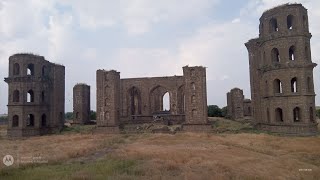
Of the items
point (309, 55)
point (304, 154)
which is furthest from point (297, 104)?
point (304, 154)

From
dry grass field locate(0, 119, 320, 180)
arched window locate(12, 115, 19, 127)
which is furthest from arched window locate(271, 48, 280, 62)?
arched window locate(12, 115, 19, 127)

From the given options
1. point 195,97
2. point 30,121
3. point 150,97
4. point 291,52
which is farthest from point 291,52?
point 30,121

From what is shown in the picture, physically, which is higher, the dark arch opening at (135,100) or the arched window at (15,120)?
the dark arch opening at (135,100)

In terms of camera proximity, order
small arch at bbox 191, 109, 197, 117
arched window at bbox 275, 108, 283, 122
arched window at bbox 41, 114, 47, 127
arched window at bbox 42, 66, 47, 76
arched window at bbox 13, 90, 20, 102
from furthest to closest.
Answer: arched window at bbox 42, 66, 47, 76 < arched window at bbox 41, 114, 47, 127 < arched window at bbox 13, 90, 20, 102 < small arch at bbox 191, 109, 197, 117 < arched window at bbox 275, 108, 283, 122

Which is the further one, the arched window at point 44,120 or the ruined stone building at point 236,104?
the ruined stone building at point 236,104

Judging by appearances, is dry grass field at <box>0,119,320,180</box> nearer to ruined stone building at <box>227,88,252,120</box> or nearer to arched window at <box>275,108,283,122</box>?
arched window at <box>275,108,283,122</box>

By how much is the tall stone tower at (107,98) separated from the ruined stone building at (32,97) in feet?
19.7

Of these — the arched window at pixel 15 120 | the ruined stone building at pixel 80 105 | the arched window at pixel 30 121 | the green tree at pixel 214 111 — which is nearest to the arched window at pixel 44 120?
the arched window at pixel 30 121

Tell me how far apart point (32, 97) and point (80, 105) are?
29.3 feet

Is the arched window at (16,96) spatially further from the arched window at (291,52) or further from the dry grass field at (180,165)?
the arched window at (291,52)

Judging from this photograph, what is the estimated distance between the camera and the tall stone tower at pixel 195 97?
33031 millimetres

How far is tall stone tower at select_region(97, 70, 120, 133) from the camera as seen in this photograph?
3528 cm

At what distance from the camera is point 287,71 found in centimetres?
2861

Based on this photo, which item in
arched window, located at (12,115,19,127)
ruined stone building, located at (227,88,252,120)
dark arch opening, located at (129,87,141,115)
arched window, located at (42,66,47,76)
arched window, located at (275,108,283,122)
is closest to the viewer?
arched window, located at (275,108,283,122)
